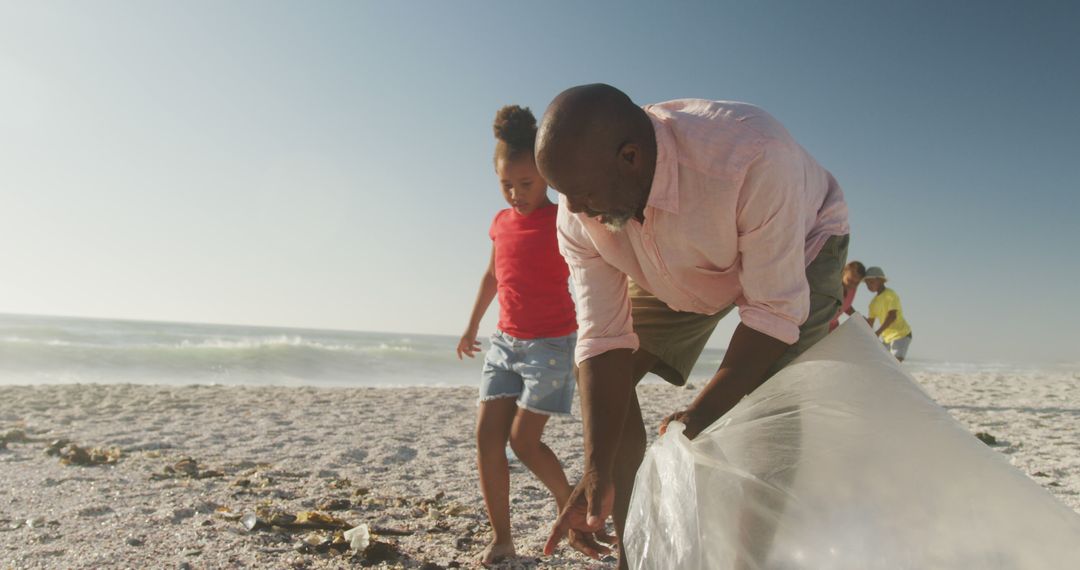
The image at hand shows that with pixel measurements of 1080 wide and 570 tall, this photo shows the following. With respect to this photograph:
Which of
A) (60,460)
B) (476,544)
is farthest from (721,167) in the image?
(60,460)

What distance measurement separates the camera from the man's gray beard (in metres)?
1.64

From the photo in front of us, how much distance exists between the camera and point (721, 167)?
5.13 ft

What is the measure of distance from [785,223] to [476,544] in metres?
1.77

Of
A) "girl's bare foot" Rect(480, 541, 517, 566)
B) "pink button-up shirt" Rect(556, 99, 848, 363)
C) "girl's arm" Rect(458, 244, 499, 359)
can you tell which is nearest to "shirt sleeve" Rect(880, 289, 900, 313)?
"girl's arm" Rect(458, 244, 499, 359)

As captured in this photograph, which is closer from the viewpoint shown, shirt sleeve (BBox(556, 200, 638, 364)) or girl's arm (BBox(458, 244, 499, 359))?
shirt sleeve (BBox(556, 200, 638, 364))

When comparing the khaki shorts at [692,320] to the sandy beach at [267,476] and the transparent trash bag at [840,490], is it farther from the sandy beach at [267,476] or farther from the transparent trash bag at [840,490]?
the sandy beach at [267,476]

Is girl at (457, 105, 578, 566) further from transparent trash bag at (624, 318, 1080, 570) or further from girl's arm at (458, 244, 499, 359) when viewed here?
transparent trash bag at (624, 318, 1080, 570)

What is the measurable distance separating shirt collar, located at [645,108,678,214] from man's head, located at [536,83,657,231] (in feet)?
0.05

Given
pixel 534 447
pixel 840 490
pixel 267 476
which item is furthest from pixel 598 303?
pixel 267 476

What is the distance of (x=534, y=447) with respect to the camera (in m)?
2.62

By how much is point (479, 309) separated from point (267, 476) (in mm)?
1536

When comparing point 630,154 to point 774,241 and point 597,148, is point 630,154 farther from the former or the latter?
point 774,241

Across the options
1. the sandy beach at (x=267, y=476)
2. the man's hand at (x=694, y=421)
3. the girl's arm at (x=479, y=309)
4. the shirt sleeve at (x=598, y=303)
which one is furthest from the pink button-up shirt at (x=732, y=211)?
the girl's arm at (x=479, y=309)

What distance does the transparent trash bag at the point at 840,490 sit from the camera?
1.24 meters
